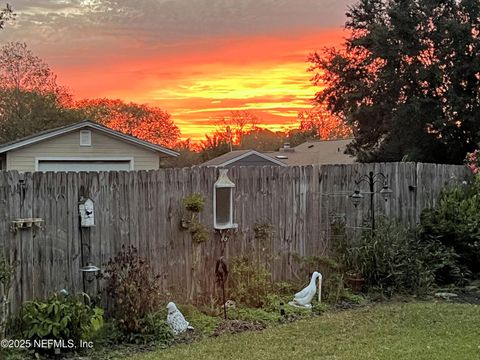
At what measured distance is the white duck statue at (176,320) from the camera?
224 inches

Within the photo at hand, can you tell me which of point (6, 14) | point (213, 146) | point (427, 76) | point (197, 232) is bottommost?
point (197, 232)

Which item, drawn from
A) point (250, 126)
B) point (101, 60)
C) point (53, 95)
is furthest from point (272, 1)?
point (250, 126)

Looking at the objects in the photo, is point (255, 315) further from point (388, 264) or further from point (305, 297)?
point (388, 264)

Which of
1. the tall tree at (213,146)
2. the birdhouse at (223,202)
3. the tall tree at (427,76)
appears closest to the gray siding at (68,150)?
the birdhouse at (223,202)

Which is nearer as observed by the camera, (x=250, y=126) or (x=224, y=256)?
(x=224, y=256)

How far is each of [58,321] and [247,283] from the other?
2.53 m

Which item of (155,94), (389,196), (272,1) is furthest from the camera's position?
(155,94)

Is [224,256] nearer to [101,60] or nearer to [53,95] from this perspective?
[101,60]

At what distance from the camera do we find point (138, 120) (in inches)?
1280

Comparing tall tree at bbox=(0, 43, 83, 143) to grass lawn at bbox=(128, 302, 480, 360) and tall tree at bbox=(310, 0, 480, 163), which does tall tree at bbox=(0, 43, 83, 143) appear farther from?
grass lawn at bbox=(128, 302, 480, 360)

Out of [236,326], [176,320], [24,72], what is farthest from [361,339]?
[24,72]

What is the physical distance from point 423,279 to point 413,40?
12405 millimetres

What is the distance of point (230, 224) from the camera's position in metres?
6.95

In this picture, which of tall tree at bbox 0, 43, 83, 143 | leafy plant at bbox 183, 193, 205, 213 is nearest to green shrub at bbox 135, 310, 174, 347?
leafy plant at bbox 183, 193, 205, 213
